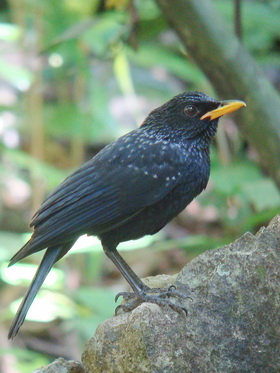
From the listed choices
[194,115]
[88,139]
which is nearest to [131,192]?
[194,115]

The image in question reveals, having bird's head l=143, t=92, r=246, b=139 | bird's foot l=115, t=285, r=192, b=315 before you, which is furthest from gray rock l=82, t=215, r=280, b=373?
bird's head l=143, t=92, r=246, b=139

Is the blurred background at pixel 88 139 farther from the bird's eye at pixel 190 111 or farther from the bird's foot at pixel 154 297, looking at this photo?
the bird's foot at pixel 154 297

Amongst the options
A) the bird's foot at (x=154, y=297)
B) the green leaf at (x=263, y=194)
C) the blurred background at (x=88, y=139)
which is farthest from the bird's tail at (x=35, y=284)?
the green leaf at (x=263, y=194)

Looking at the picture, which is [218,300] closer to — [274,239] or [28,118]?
[274,239]

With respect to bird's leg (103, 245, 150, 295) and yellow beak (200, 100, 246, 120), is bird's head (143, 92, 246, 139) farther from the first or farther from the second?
bird's leg (103, 245, 150, 295)

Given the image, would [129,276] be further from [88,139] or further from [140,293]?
[88,139]
